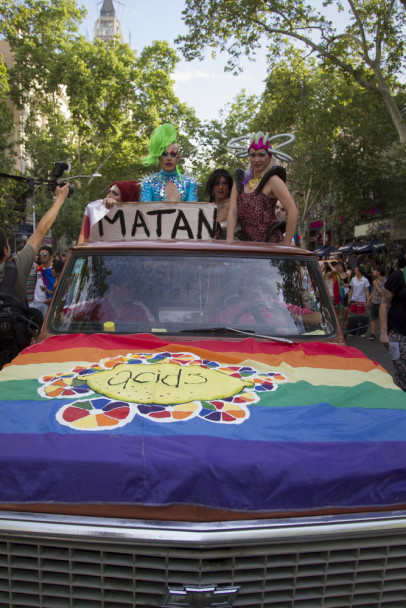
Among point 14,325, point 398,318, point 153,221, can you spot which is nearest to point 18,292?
point 14,325

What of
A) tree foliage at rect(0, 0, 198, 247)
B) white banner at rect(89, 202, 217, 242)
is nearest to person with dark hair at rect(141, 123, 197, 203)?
white banner at rect(89, 202, 217, 242)

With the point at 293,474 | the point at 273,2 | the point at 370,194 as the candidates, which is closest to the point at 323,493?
the point at 293,474

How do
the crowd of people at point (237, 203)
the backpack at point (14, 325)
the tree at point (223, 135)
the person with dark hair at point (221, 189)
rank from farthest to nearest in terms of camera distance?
1. the tree at point (223, 135)
2. the person with dark hair at point (221, 189)
3. the crowd of people at point (237, 203)
4. the backpack at point (14, 325)

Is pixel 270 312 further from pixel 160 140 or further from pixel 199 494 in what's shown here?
pixel 160 140

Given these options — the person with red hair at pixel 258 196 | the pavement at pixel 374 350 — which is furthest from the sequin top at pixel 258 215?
the pavement at pixel 374 350

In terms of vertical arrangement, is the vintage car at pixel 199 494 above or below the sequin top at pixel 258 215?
below

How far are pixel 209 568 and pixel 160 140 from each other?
438 centimetres

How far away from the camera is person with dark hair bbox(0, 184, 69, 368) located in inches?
141

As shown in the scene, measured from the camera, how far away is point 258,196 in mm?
4863

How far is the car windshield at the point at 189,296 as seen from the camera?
3.06 metres

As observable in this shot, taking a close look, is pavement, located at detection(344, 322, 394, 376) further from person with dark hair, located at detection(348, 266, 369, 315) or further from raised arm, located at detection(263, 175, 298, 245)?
raised arm, located at detection(263, 175, 298, 245)

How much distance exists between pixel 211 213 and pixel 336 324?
6.29 feet

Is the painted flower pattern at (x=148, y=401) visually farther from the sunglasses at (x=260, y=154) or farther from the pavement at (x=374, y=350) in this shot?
the pavement at (x=374, y=350)

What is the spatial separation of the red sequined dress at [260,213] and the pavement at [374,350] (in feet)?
14.2
